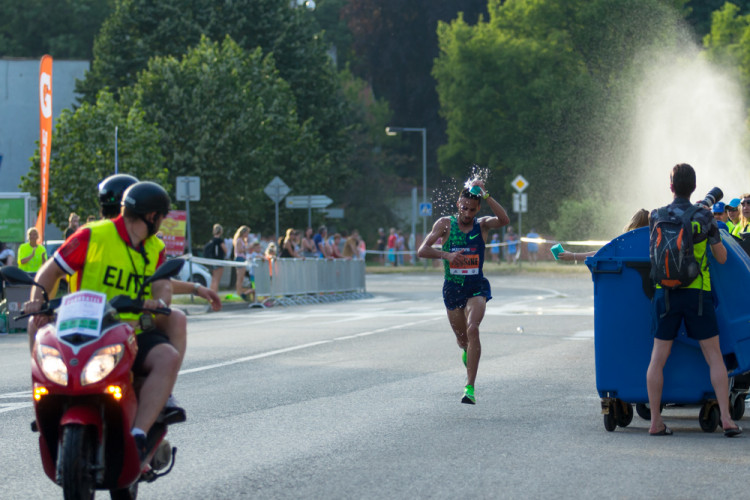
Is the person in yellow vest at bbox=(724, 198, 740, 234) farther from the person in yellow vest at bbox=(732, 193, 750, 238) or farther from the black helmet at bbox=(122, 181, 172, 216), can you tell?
the black helmet at bbox=(122, 181, 172, 216)

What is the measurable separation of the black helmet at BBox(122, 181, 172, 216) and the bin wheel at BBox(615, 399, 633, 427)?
14.2 ft

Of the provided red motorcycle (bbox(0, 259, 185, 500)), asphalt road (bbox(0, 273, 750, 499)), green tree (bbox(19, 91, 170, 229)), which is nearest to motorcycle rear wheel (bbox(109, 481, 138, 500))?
red motorcycle (bbox(0, 259, 185, 500))

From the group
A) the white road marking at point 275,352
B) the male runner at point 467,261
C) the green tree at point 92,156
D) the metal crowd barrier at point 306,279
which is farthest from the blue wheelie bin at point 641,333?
the green tree at point 92,156

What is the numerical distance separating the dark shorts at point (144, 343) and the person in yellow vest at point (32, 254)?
15.9 metres

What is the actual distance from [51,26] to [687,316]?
206 feet

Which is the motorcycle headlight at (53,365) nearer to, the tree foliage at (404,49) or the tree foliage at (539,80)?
the tree foliage at (539,80)

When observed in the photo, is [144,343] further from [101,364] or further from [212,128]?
[212,128]

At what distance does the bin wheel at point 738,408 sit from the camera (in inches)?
396

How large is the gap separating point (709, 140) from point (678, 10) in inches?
702

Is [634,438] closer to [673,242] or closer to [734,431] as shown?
[734,431]

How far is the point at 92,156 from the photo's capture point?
134 feet

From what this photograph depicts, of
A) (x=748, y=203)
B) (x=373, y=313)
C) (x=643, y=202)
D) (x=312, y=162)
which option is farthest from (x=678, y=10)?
(x=748, y=203)

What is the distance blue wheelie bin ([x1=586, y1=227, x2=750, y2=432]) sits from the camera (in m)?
9.27

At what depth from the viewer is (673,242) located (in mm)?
8922
